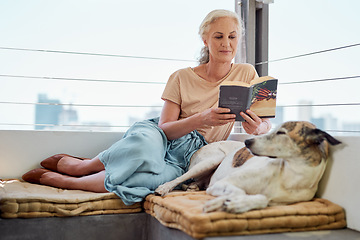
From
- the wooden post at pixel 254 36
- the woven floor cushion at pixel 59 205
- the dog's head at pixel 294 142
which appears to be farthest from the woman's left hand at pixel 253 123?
the wooden post at pixel 254 36

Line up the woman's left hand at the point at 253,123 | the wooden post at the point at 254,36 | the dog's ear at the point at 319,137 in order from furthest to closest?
the wooden post at the point at 254,36, the woman's left hand at the point at 253,123, the dog's ear at the point at 319,137

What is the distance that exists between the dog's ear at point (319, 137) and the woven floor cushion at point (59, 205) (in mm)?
913

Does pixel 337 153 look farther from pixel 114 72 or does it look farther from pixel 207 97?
pixel 114 72

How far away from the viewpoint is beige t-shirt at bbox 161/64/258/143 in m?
2.38

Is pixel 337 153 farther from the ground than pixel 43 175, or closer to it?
farther from the ground

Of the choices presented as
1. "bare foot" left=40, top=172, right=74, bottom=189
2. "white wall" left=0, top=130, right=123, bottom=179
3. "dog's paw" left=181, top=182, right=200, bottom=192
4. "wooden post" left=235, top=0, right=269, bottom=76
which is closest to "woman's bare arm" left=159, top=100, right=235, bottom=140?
"dog's paw" left=181, top=182, right=200, bottom=192

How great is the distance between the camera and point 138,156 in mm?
1957

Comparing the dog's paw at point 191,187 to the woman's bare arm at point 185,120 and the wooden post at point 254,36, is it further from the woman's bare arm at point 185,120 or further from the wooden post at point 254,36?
the wooden post at point 254,36

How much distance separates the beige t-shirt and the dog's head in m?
0.89

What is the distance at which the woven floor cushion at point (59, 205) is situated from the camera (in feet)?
5.59

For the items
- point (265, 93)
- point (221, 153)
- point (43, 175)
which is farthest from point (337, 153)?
point (43, 175)

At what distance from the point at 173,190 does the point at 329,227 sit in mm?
830

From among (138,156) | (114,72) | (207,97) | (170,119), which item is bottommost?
(138,156)

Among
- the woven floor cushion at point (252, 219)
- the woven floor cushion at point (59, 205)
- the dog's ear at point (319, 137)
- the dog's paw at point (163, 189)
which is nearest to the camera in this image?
the woven floor cushion at point (252, 219)
